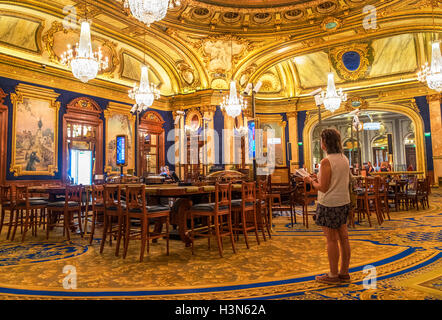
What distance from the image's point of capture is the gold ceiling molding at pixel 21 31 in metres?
8.75

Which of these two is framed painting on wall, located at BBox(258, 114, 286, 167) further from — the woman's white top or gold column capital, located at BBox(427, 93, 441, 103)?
the woman's white top

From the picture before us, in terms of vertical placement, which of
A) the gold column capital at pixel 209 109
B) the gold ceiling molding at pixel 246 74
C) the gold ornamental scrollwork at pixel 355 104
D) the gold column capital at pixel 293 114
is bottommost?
the gold column capital at pixel 209 109

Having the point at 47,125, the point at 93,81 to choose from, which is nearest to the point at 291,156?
the point at 93,81

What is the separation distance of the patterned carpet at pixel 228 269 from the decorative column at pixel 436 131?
10.0 m

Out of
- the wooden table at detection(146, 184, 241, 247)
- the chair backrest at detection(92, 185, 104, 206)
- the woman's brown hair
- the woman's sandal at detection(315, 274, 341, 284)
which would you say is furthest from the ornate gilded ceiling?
the woman's sandal at detection(315, 274, 341, 284)

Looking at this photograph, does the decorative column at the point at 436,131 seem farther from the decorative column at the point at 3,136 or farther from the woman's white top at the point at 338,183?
the decorative column at the point at 3,136

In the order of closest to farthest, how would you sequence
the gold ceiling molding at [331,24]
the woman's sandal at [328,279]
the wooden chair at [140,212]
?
the woman's sandal at [328,279] → the wooden chair at [140,212] → the gold ceiling molding at [331,24]

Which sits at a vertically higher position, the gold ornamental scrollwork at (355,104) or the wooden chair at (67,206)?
the gold ornamental scrollwork at (355,104)

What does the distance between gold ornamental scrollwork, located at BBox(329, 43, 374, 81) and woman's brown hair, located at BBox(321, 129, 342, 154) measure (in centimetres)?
1304

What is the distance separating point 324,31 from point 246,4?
2.93m

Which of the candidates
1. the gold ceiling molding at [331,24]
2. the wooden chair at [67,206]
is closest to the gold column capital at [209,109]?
the gold ceiling molding at [331,24]

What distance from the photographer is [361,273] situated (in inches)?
114
